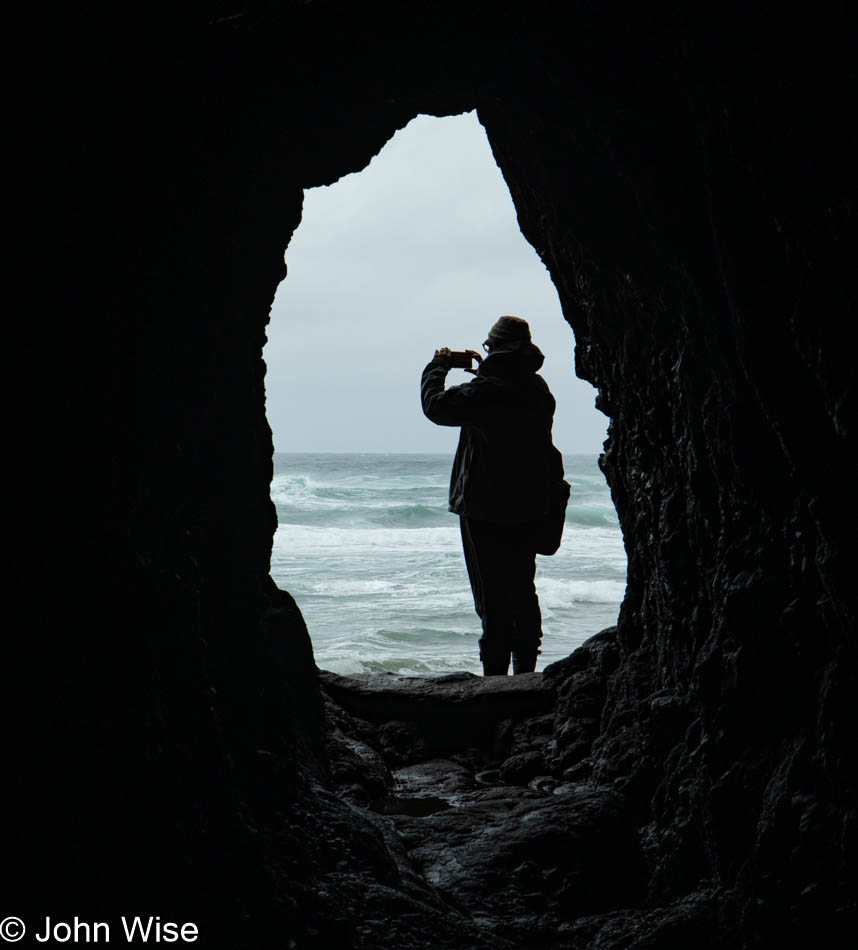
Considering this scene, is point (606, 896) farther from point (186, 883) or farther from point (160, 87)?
point (160, 87)

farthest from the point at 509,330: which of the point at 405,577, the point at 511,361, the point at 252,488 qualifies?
the point at 405,577

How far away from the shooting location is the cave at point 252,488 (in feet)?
6.20

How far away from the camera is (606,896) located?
9.30 feet

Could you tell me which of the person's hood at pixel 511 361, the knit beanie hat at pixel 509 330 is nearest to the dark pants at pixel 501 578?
the person's hood at pixel 511 361

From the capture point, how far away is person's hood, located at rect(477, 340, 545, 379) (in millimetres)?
4836

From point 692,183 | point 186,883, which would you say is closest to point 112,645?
point 186,883

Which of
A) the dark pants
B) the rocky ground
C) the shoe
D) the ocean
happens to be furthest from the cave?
the ocean

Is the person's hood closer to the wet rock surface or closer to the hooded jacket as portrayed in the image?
the hooded jacket

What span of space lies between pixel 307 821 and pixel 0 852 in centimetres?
114

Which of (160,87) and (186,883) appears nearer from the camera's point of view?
(186,883)
